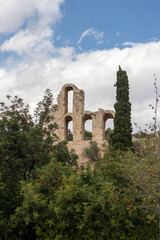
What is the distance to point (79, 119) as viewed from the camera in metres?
26.1

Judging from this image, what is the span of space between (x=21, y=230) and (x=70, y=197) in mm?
2108

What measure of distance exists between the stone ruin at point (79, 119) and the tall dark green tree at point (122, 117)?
21.4ft

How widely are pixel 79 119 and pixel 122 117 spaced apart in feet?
29.3

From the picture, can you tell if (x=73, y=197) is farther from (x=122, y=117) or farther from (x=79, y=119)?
(x=79, y=119)

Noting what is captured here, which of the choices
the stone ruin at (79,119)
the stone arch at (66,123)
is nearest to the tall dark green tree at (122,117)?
the stone ruin at (79,119)

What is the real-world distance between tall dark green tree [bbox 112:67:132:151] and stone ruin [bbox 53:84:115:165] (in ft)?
21.4

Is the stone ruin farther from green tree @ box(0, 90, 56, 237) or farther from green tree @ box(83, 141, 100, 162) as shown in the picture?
green tree @ box(0, 90, 56, 237)

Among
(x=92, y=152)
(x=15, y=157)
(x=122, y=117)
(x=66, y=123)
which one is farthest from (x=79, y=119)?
(x=15, y=157)

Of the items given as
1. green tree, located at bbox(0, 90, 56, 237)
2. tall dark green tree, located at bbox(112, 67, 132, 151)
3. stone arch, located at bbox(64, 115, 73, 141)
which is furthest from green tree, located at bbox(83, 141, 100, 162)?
green tree, located at bbox(0, 90, 56, 237)

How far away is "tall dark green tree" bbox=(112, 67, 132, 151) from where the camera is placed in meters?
17.2

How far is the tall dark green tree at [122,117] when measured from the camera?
17.2 m

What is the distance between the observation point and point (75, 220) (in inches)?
259

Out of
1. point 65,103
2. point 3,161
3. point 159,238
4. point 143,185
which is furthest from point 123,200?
point 65,103

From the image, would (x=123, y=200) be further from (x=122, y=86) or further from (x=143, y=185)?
(x=122, y=86)
